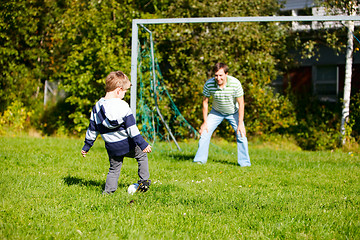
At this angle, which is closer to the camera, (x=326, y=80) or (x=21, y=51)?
(x=21, y=51)

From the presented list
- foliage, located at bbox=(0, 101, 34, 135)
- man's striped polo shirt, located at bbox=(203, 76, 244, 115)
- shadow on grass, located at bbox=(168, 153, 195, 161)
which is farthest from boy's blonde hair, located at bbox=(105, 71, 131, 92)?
foliage, located at bbox=(0, 101, 34, 135)

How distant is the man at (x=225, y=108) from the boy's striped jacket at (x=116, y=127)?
97.4 inches

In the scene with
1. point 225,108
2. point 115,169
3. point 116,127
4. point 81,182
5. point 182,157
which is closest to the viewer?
point 116,127

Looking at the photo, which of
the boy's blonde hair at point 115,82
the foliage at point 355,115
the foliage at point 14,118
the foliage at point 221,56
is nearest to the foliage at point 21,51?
the foliage at point 14,118

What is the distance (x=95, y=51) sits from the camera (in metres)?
10.8

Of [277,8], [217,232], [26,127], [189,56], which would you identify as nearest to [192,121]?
[189,56]

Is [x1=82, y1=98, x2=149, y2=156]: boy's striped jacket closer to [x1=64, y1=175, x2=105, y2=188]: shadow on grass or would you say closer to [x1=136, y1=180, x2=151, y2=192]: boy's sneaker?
[x1=136, y1=180, x2=151, y2=192]: boy's sneaker

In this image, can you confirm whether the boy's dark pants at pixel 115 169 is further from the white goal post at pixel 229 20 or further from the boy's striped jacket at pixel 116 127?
the white goal post at pixel 229 20

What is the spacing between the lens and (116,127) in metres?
4.17

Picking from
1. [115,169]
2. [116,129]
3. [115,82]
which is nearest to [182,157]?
[115,169]

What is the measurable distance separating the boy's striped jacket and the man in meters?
2.47

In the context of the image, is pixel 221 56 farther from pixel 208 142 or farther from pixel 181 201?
pixel 181 201

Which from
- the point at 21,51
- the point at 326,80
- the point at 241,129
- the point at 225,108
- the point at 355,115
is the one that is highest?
the point at 21,51

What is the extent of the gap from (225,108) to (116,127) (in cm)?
286
